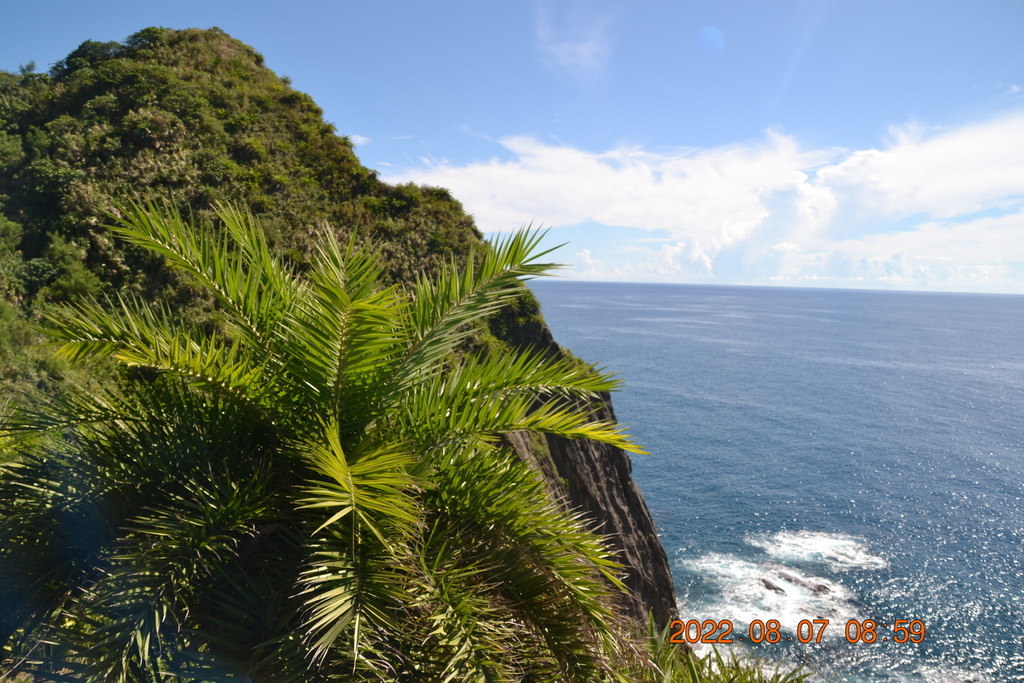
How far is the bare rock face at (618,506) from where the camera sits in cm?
1630

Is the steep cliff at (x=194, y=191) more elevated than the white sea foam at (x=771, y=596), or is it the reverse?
the steep cliff at (x=194, y=191)

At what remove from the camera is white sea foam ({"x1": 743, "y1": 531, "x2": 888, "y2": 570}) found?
2516 centimetres

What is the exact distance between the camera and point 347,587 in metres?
3.02

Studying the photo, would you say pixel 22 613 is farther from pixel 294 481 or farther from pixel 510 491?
pixel 510 491

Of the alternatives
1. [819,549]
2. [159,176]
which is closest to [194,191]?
[159,176]

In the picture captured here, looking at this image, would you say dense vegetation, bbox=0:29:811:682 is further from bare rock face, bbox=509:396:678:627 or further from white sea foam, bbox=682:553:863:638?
white sea foam, bbox=682:553:863:638

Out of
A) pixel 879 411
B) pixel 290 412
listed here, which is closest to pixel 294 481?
pixel 290 412

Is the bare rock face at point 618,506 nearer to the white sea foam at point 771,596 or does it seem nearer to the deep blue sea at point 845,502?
the deep blue sea at point 845,502

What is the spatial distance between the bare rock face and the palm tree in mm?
11107

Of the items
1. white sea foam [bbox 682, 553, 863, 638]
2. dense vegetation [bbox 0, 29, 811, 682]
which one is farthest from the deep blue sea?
dense vegetation [bbox 0, 29, 811, 682]

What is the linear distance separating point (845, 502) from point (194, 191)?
35344 mm

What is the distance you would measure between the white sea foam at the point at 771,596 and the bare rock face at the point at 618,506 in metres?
5.23

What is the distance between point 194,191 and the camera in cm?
1900

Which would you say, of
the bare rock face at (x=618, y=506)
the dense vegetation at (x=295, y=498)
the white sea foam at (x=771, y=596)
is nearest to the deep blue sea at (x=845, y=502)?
the white sea foam at (x=771, y=596)
